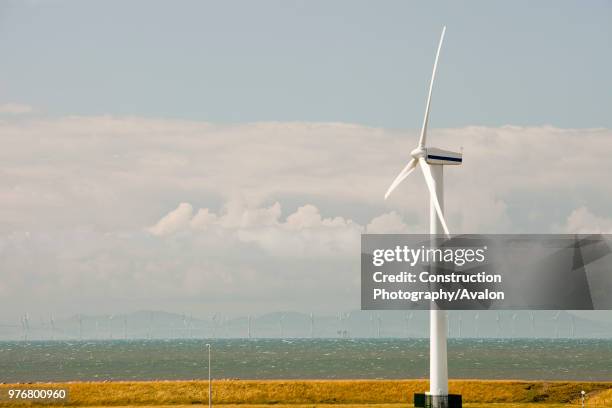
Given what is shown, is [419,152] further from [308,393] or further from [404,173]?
[308,393]

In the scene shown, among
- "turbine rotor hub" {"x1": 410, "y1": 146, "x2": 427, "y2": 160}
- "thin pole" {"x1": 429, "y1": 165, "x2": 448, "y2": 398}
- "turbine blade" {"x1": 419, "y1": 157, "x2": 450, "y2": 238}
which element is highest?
"turbine rotor hub" {"x1": 410, "y1": 146, "x2": 427, "y2": 160}

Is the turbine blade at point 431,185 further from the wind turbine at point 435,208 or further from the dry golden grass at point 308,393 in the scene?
the dry golden grass at point 308,393

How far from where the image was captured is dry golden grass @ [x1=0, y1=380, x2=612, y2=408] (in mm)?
84625

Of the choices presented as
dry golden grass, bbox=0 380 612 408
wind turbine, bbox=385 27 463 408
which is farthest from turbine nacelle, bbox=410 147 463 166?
dry golden grass, bbox=0 380 612 408

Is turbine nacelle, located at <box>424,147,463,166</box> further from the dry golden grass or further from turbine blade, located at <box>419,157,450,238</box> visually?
the dry golden grass

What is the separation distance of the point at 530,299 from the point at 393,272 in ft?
135

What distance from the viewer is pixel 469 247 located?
67688mm

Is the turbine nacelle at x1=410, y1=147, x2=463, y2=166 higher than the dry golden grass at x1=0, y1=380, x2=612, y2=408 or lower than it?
higher

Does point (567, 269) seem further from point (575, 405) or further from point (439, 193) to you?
point (439, 193)

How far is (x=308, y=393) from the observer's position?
86.6m

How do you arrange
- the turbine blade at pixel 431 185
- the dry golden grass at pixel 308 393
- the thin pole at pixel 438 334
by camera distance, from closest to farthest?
the turbine blade at pixel 431 185 < the thin pole at pixel 438 334 < the dry golden grass at pixel 308 393

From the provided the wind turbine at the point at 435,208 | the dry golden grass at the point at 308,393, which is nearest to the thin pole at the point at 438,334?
the wind turbine at the point at 435,208

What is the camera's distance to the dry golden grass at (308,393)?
84625 millimetres

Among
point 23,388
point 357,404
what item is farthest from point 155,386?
point 357,404
